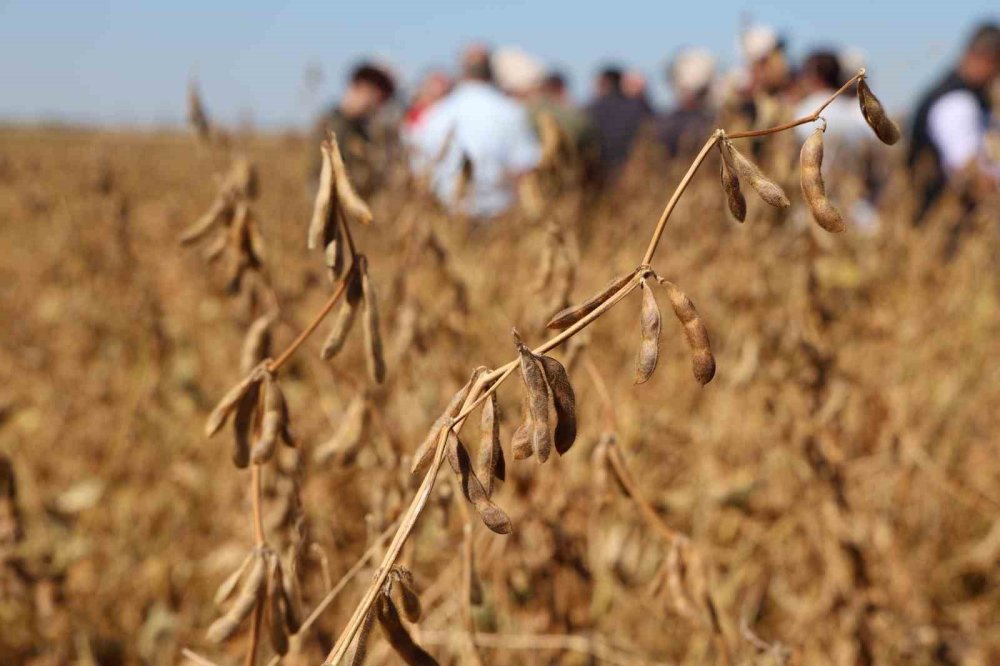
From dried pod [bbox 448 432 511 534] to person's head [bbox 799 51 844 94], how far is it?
118 inches

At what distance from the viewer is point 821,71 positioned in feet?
10.7

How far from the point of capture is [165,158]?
14.8m

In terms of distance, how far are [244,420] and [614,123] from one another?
4.57 meters

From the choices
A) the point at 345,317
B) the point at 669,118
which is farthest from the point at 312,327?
the point at 669,118

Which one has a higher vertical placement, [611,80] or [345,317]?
[611,80]

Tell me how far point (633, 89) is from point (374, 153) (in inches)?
142

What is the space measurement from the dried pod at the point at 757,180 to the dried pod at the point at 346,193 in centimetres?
29

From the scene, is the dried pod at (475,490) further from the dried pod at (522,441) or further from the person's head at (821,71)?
the person's head at (821,71)

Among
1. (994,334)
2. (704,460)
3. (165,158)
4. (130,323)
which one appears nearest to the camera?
(704,460)

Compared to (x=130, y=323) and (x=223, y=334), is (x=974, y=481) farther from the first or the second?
(x=130, y=323)

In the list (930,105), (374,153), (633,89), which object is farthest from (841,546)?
(633,89)

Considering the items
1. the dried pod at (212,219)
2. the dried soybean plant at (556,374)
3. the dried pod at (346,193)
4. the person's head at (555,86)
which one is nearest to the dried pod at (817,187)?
the dried soybean plant at (556,374)

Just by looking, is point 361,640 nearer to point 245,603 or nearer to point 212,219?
point 245,603

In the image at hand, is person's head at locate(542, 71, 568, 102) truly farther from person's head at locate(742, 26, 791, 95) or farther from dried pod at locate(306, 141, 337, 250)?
dried pod at locate(306, 141, 337, 250)
